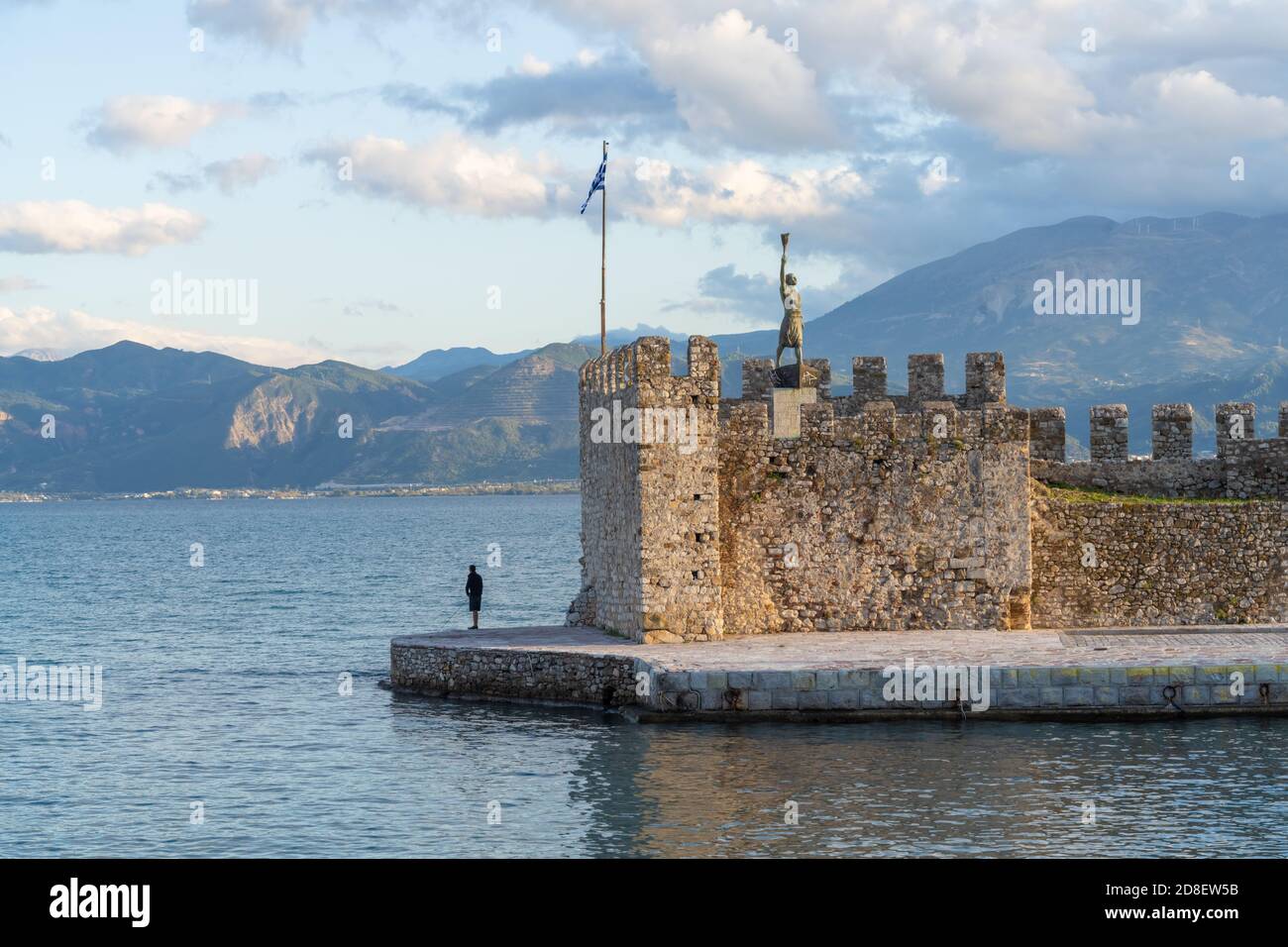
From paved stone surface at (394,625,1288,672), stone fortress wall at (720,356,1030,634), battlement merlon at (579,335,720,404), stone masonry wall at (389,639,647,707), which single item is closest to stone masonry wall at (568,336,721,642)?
battlement merlon at (579,335,720,404)

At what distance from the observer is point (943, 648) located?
2609cm

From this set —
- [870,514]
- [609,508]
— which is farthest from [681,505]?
[870,514]

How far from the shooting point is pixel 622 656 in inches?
1025

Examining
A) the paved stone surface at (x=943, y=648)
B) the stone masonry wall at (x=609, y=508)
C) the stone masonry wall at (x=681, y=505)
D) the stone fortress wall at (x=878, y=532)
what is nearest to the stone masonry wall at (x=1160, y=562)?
the stone fortress wall at (x=878, y=532)

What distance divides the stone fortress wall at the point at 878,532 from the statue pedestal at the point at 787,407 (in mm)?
182

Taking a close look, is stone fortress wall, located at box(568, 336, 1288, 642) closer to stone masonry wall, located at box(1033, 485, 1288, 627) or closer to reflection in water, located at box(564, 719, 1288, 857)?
stone masonry wall, located at box(1033, 485, 1288, 627)

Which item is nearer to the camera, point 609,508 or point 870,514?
point 870,514

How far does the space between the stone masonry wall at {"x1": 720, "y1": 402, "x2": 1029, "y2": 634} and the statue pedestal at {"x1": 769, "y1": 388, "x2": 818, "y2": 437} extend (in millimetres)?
1522

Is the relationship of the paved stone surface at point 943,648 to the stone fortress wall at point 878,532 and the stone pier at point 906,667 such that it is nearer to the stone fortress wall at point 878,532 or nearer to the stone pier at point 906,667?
the stone pier at point 906,667

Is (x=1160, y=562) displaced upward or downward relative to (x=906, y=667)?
upward

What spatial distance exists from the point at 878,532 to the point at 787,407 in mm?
3313

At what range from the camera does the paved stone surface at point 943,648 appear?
81.5ft

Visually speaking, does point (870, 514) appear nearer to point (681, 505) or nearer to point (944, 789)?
point (681, 505)

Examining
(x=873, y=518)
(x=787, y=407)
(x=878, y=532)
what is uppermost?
(x=787, y=407)
